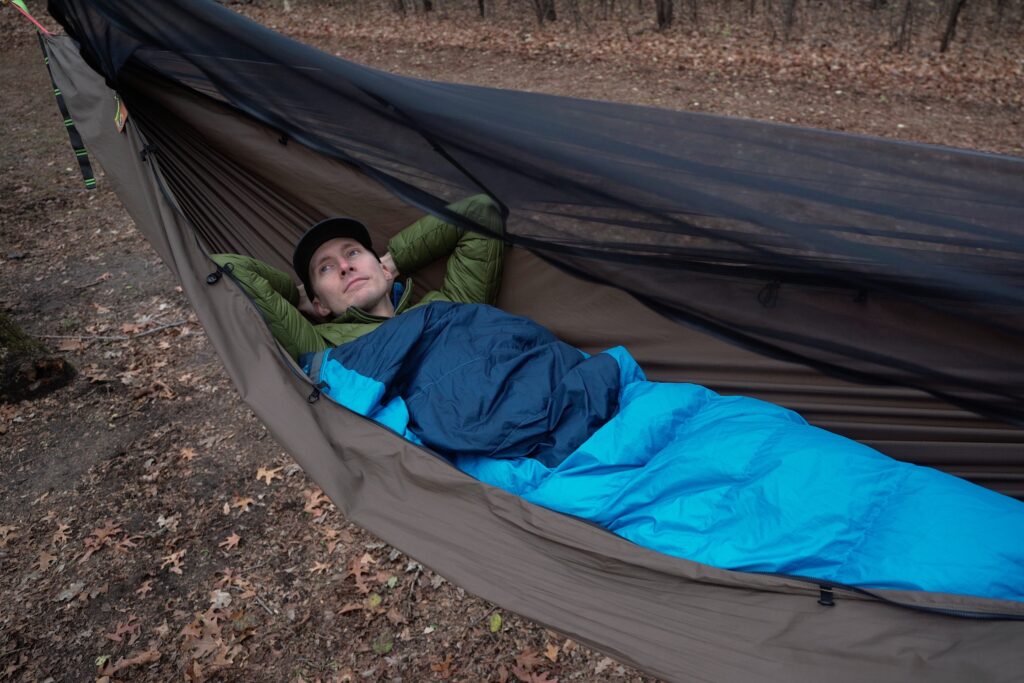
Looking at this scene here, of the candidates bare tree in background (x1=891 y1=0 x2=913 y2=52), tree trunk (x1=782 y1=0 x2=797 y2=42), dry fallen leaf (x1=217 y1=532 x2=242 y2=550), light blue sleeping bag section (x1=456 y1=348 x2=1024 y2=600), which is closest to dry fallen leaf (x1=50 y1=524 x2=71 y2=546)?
dry fallen leaf (x1=217 y1=532 x2=242 y2=550)

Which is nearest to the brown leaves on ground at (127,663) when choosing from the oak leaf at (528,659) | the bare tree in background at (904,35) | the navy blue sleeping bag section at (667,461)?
the navy blue sleeping bag section at (667,461)

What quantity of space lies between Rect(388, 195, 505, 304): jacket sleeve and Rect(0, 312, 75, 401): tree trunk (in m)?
1.38

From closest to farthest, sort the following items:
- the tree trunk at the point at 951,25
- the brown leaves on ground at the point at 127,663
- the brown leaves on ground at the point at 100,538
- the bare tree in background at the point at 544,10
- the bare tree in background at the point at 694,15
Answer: the brown leaves on ground at the point at 127,663 → the brown leaves on ground at the point at 100,538 → the tree trunk at the point at 951,25 → the bare tree in background at the point at 694,15 → the bare tree in background at the point at 544,10


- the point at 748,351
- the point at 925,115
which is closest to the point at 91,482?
the point at 748,351

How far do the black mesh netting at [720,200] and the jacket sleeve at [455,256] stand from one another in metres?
0.28

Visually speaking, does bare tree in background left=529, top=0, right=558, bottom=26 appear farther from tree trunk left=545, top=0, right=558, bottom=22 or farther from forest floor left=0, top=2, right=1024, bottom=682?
forest floor left=0, top=2, right=1024, bottom=682

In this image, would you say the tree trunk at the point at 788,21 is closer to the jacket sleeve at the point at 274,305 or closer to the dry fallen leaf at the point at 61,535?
the jacket sleeve at the point at 274,305

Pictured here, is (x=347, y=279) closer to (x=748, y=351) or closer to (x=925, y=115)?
(x=748, y=351)

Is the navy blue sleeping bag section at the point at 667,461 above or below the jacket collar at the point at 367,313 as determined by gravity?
below

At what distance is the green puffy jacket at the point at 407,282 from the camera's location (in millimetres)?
2199

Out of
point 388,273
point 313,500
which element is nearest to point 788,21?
point 388,273

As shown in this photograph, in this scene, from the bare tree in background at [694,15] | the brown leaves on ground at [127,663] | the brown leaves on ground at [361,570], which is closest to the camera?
the brown leaves on ground at [127,663]

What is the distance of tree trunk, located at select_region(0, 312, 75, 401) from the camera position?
2.80m

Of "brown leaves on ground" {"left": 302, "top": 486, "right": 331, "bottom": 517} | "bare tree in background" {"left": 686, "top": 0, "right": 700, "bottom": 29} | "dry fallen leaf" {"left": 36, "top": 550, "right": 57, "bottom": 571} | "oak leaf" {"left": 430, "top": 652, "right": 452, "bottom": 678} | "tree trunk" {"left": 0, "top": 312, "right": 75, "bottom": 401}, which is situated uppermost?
"bare tree in background" {"left": 686, "top": 0, "right": 700, "bottom": 29}
